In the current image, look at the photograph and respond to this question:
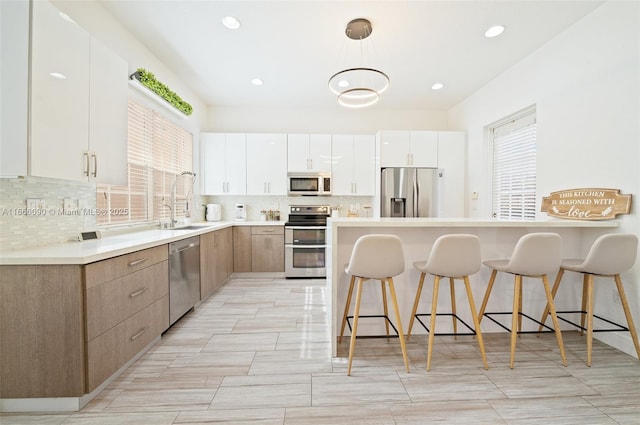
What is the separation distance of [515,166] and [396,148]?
1.65 m

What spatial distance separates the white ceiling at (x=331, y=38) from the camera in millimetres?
2387

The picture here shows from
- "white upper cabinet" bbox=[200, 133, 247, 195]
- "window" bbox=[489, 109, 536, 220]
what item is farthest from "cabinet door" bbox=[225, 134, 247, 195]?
"window" bbox=[489, 109, 536, 220]

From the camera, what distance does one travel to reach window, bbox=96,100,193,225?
274cm

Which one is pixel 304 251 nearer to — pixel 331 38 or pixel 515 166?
pixel 331 38

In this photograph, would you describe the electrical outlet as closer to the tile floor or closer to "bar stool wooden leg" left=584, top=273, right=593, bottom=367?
the tile floor

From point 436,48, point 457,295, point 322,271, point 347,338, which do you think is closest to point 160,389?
point 347,338

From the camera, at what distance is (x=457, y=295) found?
97.4 inches

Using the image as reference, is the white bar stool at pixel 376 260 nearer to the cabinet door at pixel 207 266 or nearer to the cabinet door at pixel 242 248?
the cabinet door at pixel 207 266

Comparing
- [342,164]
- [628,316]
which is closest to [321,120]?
[342,164]

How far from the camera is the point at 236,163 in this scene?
15.4ft

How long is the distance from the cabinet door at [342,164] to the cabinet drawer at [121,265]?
3.03m

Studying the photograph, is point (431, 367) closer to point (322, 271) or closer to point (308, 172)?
point (322, 271)

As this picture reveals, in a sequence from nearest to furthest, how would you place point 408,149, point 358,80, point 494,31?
1. point 494,31
2. point 358,80
3. point 408,149

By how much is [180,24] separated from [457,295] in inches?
141
